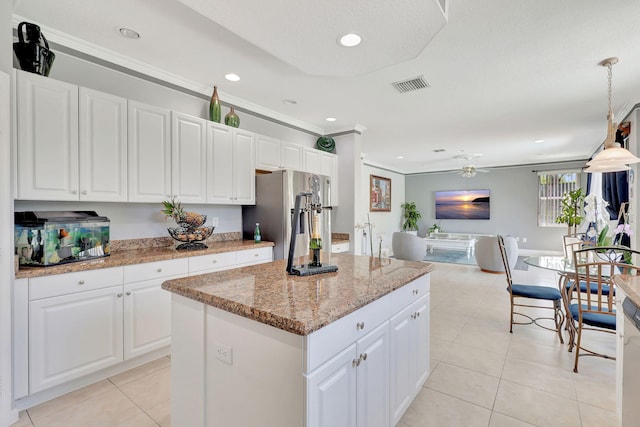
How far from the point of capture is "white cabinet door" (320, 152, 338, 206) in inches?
181

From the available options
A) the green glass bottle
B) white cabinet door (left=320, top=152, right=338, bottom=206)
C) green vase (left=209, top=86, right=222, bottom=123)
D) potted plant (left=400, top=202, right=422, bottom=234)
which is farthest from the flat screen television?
the green glass bottle

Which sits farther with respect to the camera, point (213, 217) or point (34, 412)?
point (213, 217)

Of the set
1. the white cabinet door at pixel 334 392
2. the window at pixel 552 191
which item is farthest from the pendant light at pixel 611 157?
the window at pixel 552 191

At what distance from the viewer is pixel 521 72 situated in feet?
9.66

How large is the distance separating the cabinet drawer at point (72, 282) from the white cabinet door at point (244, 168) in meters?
1.47

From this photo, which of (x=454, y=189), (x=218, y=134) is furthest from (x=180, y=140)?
(x=454, y=189)

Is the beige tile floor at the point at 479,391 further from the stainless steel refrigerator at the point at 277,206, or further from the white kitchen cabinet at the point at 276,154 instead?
the white kitchen cabinet at the point at 276,154

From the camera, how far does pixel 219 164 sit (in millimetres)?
3234

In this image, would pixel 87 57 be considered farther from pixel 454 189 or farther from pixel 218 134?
pixel 454 189

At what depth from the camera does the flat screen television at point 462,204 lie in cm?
914

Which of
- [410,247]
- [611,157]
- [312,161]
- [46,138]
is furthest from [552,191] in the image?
[46,138]

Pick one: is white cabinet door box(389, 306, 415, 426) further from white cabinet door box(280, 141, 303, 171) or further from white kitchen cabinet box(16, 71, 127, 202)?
white cabinet door box(280, 141, 303, 171)

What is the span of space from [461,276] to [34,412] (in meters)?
5.89

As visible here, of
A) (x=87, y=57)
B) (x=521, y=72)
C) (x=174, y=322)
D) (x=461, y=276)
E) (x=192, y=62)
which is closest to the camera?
(x=174, y=322)
